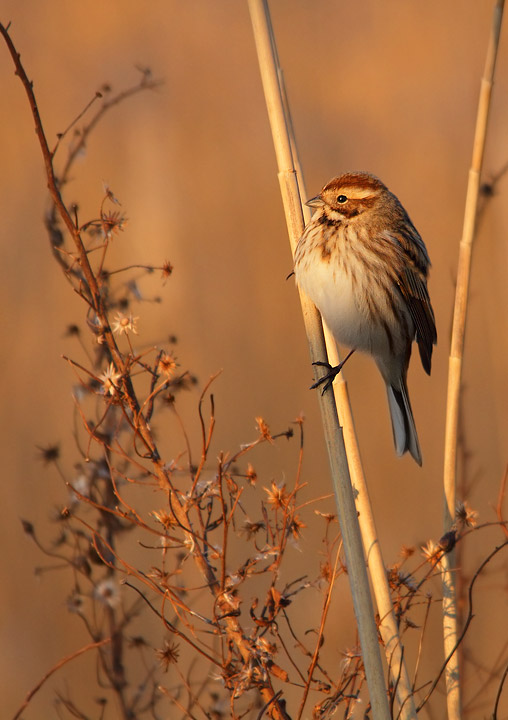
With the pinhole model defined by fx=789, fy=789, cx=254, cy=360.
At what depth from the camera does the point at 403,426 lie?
174cm

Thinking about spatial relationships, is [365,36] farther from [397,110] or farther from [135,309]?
[135,309]

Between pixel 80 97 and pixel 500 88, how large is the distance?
4.83 ft

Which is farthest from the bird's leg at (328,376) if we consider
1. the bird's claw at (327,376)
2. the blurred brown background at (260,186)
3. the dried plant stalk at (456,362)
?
the blurred brown background at (260,186)

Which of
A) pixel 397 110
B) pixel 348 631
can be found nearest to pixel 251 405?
pixel 348 631

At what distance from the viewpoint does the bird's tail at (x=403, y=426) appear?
1681 millimetres

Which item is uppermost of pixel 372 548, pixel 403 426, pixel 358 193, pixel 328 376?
pixel 358 193

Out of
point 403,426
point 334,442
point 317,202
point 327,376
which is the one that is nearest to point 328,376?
point 327,376

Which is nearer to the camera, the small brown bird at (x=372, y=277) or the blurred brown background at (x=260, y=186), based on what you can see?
the small brown bird at (x=372, y=277)

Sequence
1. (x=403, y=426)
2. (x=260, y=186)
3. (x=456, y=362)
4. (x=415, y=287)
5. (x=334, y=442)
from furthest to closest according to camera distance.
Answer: (x=260, y=186) < (x=415, y=287) < (x=403, y=426) < (x=456, y=362) < (x=334, y=442)

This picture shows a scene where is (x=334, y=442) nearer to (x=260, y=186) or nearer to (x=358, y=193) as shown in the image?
(x=358, y=193)

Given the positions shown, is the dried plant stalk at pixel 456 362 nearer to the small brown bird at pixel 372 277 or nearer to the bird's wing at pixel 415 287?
the small brown bird at pixel 372 277

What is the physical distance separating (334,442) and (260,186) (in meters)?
1.76

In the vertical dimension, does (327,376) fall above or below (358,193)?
below

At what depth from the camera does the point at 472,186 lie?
1379 millimetres
